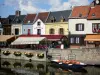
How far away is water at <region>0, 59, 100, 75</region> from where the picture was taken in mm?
40875

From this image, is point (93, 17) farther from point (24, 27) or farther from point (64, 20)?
point (24, 27)

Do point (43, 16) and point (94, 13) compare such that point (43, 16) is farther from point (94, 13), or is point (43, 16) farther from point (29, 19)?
point (94, 13)

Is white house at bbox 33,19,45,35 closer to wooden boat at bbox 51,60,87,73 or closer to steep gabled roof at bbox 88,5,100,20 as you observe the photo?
steep gabled roof at bbox 88,5,100,20

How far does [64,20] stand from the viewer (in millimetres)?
62562

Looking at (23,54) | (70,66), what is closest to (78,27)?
(23,54)

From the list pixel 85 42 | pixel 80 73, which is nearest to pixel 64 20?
pixel 85 42

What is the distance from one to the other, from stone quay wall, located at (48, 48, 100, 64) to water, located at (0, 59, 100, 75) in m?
2.65

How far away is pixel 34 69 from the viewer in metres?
44.9

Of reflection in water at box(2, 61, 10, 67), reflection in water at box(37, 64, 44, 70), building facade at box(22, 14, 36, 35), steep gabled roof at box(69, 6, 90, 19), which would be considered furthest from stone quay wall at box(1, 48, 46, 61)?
steep gabled roof at box(69, 6, 90, 19)

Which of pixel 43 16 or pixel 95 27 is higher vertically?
pixel 43 16

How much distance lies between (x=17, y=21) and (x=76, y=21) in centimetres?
1958

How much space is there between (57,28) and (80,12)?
23.4 feet

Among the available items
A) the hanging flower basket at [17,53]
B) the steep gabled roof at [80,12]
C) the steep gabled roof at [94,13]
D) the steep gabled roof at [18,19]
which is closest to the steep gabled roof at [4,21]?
the steep gabled roof at [18,19]

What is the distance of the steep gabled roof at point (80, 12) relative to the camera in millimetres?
58312
